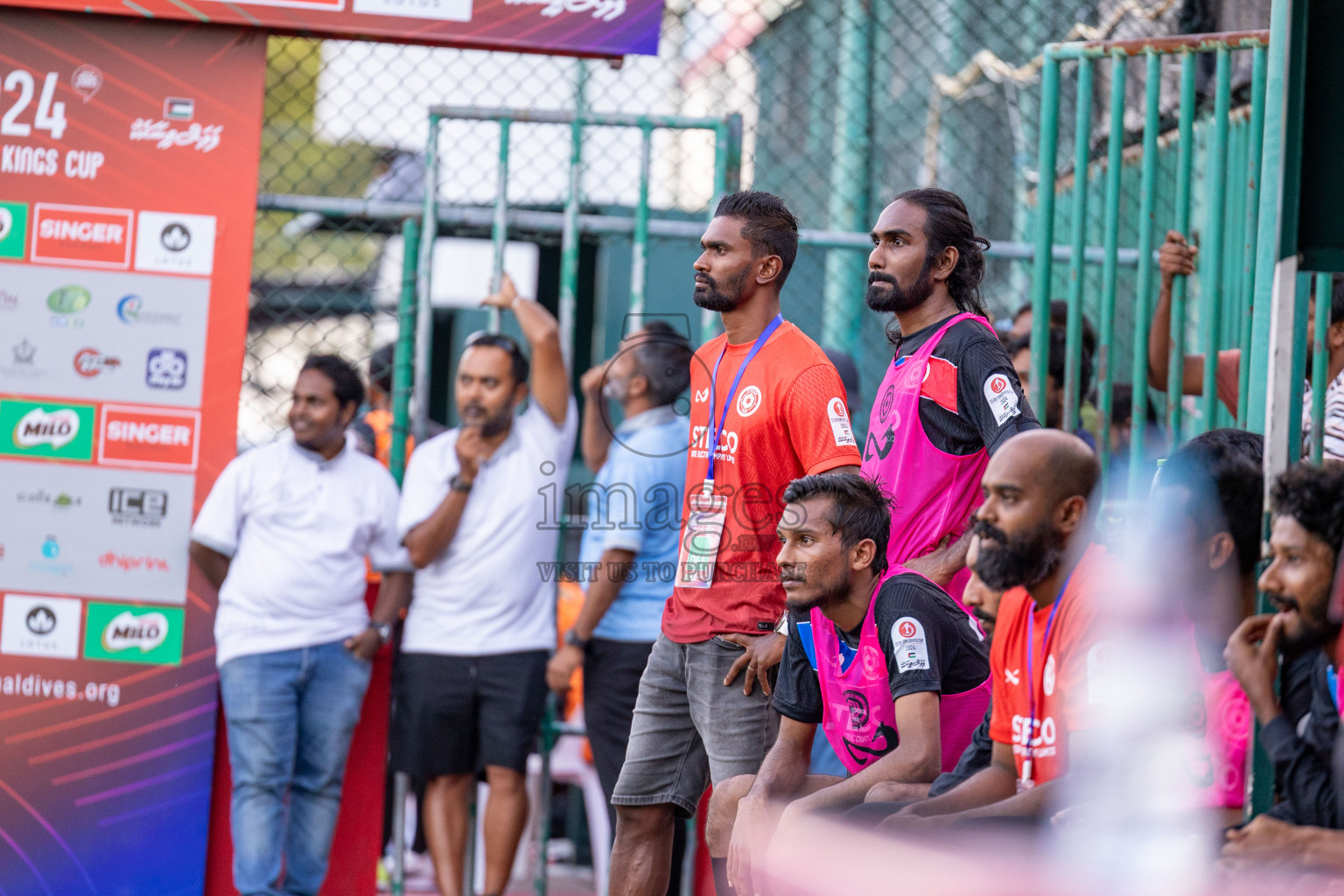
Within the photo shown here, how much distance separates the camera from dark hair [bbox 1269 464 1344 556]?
7.80ft

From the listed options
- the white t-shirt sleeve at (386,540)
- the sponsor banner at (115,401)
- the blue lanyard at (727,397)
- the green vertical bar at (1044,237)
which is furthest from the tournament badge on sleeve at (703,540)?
the sponsor banner at (115,401)

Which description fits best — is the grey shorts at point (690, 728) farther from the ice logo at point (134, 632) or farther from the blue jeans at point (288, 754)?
the ice logo at point (134, 632)

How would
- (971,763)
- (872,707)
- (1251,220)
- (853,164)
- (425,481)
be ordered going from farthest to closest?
(853,164) < (425,481) < (1251,220) < (872,707) < (971,763)

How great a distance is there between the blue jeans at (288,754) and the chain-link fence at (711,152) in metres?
1.23

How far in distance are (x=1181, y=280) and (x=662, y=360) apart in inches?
66.4

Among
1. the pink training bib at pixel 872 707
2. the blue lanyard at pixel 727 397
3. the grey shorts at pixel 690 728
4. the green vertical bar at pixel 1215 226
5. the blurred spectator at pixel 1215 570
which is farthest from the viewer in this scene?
the green vertical bar at pixel 1215 226

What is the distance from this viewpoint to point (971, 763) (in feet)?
9.72

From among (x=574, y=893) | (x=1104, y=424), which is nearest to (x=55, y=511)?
(x=574, y=893)

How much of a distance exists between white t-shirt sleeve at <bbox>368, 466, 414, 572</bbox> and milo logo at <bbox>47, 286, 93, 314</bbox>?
1193 mm

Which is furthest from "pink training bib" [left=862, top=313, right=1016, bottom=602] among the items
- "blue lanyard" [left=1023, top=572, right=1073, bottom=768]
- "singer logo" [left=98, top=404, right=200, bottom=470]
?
"singer logo" [left=98, top=404, right=200, bottom=470]

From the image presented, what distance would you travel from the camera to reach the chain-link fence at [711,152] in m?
5.47

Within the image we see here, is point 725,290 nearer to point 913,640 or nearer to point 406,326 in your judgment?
point 913,640

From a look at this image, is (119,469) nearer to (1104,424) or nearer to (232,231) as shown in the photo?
(232,231)

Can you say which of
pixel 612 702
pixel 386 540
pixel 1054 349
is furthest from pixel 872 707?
pixel 386 540
